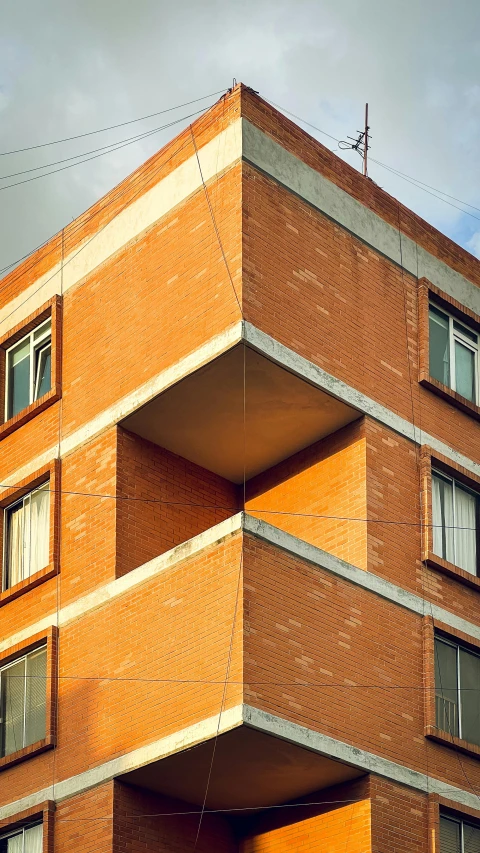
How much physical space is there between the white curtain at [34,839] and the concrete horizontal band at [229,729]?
346 mm

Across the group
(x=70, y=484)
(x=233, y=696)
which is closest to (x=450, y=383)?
(x=70, y=484)

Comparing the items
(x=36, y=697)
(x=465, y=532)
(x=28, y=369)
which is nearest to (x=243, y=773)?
(x=36, y=697)

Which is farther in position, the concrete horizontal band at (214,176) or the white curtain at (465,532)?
the white curtain at (465,532)

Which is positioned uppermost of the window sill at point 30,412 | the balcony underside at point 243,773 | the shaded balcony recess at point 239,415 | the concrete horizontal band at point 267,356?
the window sill at point 30,412

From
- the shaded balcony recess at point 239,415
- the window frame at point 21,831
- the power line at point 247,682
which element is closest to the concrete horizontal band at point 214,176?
the shaded balcony recess at point 239,415

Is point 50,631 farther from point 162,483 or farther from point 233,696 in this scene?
point 233,696

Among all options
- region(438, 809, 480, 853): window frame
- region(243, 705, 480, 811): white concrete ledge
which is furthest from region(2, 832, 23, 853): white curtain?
region(438, 809, 480, 853): window frame

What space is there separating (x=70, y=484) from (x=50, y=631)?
2546 millimetres

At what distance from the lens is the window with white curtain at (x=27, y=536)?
26.9 metres

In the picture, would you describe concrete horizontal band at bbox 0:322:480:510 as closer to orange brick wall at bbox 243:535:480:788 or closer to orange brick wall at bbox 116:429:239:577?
orange brick wall at bbox 116:429:239:577

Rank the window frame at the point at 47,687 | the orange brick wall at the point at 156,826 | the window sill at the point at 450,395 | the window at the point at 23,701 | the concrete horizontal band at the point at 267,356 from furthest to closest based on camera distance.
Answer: the window sill at the point at 450,395
the window at the point at 23,701
the window frame at the point at 47,687
the concrete horizontal band at the point at 267,356
the orange brick wall at the point at 156,826

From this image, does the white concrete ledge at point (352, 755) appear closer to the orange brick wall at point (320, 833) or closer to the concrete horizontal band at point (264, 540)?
the orange brick wall at point (320, 833)

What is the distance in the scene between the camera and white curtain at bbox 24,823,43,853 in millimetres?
24094

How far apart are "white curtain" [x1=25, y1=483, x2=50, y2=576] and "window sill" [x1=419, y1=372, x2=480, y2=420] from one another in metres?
6.73
